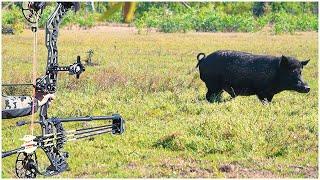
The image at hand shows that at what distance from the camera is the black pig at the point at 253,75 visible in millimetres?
9289

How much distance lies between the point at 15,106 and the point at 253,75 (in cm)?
512

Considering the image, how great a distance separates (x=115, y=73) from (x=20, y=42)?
410 inches

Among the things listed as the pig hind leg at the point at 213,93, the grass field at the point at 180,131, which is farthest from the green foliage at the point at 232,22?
the pig hind leg at the point at 213,93

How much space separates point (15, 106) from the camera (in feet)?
15.8

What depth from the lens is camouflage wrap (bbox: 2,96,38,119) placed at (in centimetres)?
479

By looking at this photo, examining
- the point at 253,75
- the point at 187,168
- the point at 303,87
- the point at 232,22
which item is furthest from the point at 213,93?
the point at 232,22

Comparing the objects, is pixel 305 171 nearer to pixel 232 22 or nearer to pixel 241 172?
pixel 241 172

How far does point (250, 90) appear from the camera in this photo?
31.1 ft

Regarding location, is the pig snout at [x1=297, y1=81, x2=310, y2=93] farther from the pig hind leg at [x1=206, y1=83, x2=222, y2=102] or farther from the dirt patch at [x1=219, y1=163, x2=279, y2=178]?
the dirt patch at [x1=219, y1=163, x2=279, y2=178]

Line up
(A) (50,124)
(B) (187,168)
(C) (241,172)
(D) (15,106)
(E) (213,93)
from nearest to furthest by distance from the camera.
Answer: (D) (15,106)
(A) (50,124)
(C) (241,172)
(B) (187,168)
(E) (213,93)

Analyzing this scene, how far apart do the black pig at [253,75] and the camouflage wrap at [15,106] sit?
16.1 ft

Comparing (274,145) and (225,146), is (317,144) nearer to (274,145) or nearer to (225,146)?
(274,145)

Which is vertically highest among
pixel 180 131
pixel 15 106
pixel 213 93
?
pixel 15 106

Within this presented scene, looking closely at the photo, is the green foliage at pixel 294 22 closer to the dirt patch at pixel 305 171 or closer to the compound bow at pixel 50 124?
the dirt patch at pixel 305 171
